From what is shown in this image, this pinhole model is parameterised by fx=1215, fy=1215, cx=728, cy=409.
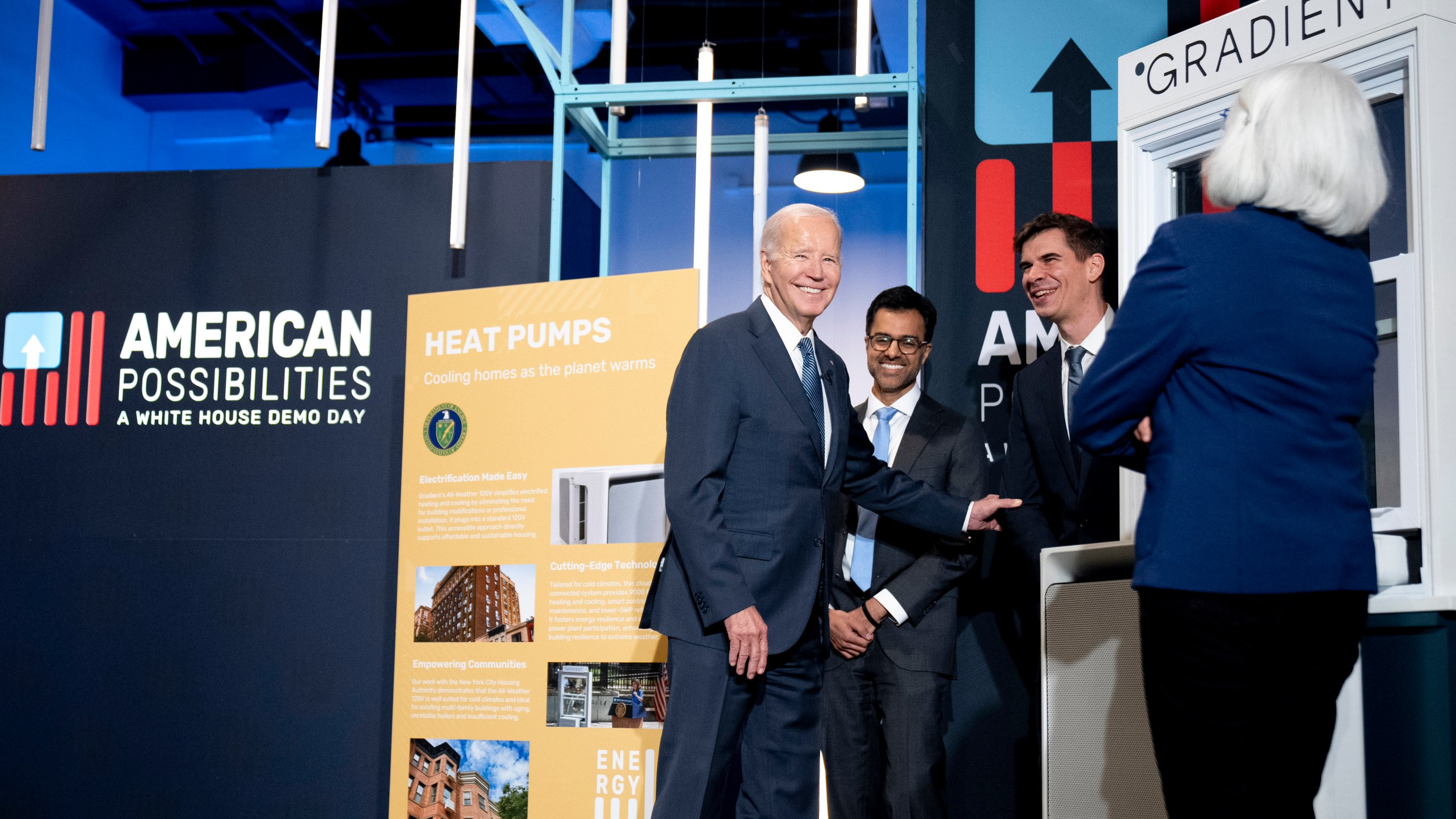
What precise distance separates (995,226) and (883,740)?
1.79 metres

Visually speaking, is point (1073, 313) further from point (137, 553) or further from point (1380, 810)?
point (137, 553)

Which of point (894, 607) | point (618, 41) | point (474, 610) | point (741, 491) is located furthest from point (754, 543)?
point (618, 41)

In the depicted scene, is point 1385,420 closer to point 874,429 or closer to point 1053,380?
point 1053,380

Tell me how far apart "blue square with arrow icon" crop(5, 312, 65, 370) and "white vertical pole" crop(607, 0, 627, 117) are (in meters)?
2.52

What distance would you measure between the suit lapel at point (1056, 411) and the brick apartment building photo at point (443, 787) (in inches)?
82.1

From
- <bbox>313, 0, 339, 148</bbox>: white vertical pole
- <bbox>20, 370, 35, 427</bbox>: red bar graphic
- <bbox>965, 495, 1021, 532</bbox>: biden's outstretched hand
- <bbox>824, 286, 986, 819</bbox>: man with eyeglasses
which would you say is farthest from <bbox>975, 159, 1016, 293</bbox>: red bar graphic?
<bbox>20, 370, 35, 427</bbox>: red bar graphic

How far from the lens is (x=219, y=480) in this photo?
490cm

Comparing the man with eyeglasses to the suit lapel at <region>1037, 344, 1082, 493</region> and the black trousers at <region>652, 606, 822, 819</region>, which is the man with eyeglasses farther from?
the black trousers at <region>652, 606, 822, 819</region>

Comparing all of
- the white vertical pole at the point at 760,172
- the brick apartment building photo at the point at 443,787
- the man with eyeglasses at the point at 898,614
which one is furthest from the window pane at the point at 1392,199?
the brick apartment building photo at the point at 443,787

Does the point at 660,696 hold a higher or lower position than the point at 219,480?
lower

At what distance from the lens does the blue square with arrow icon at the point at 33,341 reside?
5035mm

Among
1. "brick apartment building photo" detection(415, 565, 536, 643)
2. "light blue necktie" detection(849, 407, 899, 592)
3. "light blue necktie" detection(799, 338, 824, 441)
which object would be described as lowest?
"brick apartment building photo" detection(415, 565, 536, 643)

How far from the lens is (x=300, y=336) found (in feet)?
16.2

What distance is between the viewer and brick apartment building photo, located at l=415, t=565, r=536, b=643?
4.01 metres
